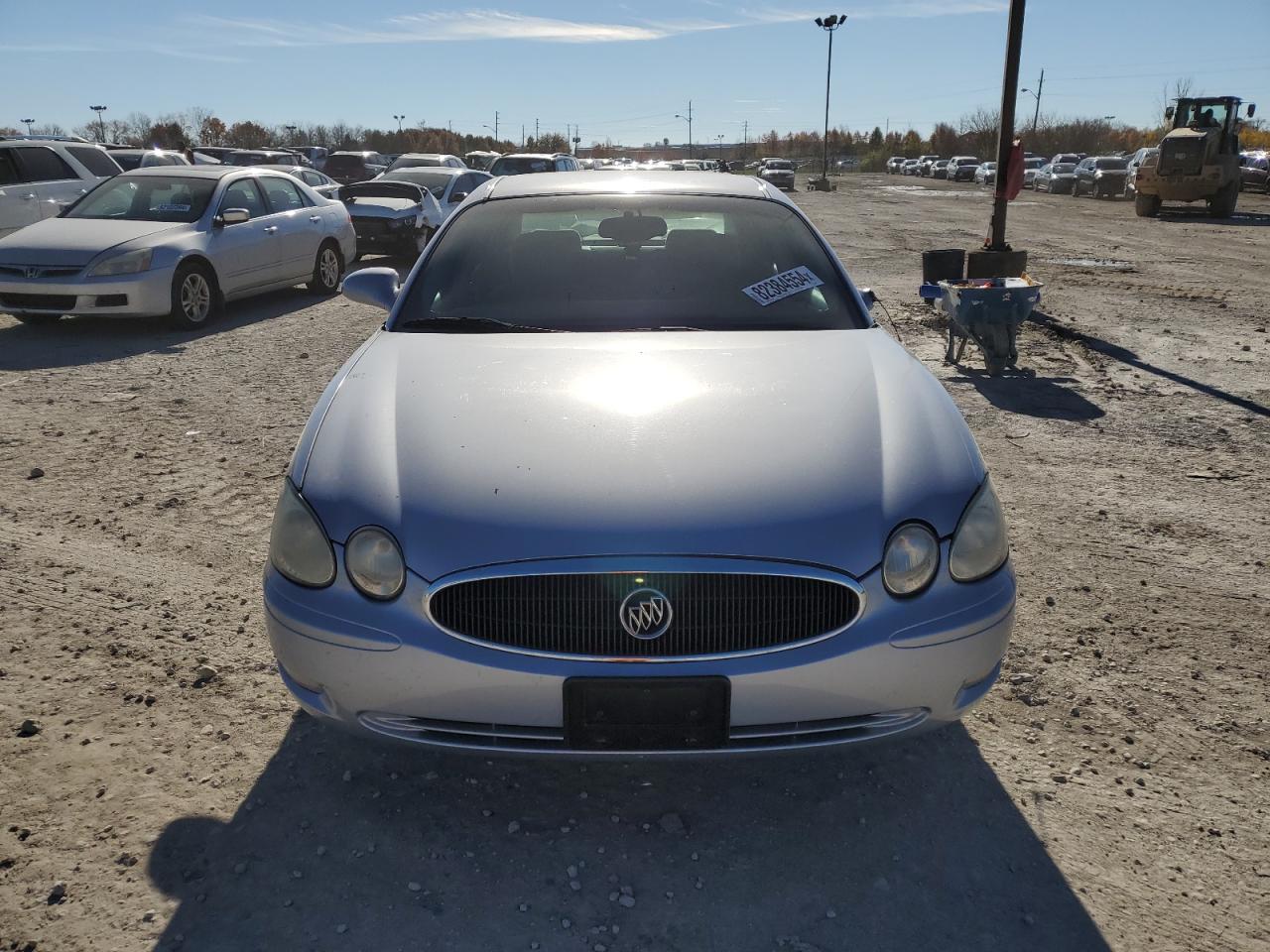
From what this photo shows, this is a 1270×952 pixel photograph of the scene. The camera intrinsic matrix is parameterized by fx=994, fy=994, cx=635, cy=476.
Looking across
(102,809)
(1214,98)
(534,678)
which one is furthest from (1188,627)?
(1214,98)

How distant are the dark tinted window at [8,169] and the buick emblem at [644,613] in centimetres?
1261

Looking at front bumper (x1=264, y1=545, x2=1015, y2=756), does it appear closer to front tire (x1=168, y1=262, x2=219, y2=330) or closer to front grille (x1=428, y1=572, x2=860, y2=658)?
front grille (x1=428, y1=572, x2=860, y2=658)

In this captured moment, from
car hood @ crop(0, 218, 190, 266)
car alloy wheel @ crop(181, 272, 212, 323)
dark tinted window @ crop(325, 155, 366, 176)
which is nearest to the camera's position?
car hood @ crop(0, 218, 190, 266)

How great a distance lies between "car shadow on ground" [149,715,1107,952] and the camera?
2174 millimetres

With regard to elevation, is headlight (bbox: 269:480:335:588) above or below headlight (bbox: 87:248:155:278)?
below

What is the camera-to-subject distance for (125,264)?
8867mm

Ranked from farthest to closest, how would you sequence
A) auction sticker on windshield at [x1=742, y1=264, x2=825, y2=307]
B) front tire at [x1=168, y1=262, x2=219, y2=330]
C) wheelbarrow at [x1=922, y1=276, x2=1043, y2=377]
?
front tire at [x1=168, y1=262, x2=219, y2=330], wheelbarrow at [x1=922, y1=276, x2=1043, y2=377], auction sticker on windshield at [x1=742, y1=264, x2=825, y2=307]

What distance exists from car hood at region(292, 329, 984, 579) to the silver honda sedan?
6.99 m

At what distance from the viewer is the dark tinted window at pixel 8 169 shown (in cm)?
1174

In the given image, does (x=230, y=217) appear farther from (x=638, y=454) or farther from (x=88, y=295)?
(x=638, y=454)

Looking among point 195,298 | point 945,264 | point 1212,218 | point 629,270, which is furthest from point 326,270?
point 1212,218

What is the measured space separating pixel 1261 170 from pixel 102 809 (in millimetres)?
39259

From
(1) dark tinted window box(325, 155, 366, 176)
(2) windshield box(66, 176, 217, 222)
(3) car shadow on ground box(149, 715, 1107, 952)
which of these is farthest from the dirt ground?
(1) dark tinted window box(325, 155, 366, 176)

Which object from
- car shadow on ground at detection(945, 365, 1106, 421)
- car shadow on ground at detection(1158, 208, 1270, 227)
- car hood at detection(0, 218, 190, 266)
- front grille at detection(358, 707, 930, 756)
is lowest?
car shadow on ground at detection(945, 365, 1106, 421)
